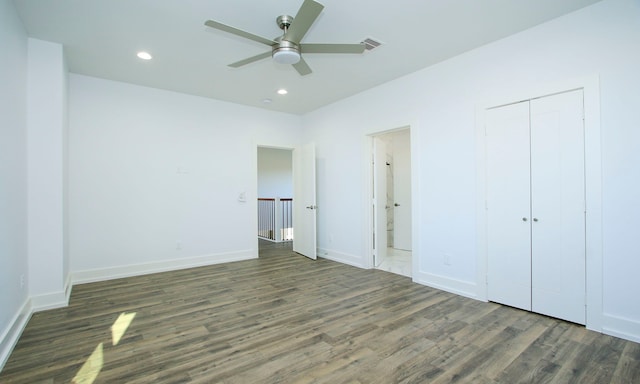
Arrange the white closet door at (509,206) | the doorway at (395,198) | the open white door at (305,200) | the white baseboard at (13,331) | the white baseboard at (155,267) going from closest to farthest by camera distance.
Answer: the white baseboard at (13,331) → the white closet door at (509,206) → the white baseboard at (155,267) → the doorway at (395,198) → the open white door at (305,200)

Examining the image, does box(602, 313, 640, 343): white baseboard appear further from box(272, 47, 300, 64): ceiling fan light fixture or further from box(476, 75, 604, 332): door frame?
box(272, 47, 300, 64): ceiling fan light fixture

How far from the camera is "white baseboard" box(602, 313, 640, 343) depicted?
235 cm

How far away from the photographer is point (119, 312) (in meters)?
3.02

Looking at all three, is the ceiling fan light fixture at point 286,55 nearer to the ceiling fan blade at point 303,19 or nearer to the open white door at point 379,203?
the ceiling fan blade at point 303,19

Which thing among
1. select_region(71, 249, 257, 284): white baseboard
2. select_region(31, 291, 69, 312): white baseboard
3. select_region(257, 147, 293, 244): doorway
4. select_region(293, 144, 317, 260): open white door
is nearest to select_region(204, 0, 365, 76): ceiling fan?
select_region(293, 144, 317, 260): open white door

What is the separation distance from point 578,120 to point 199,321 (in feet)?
13.3

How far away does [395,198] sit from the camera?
20.6 ft

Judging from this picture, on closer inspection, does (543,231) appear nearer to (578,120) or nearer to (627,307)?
(627,307)

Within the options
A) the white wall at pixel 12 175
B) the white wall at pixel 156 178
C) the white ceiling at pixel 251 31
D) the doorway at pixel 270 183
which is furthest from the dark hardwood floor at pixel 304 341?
the doorway at pixel 270 183

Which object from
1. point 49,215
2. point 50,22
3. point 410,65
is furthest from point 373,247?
point 50,22

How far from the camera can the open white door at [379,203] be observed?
4801mm

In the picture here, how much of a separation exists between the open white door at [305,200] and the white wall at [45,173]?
355cm

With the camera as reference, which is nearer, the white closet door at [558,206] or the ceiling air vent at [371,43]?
the white closet door at [558,206]

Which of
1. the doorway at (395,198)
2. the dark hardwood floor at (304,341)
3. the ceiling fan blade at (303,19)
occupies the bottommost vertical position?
the dark hardwood floor at (304,341)
